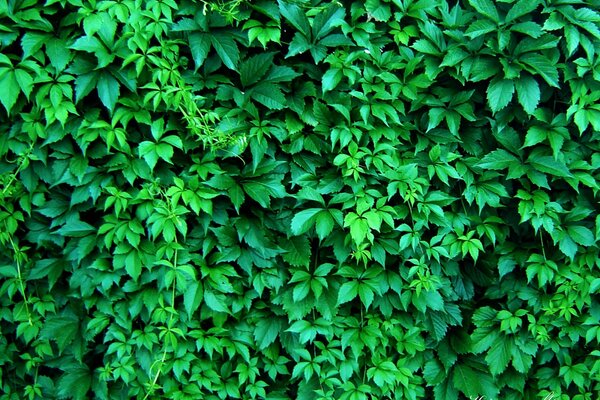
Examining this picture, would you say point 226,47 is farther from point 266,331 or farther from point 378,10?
point 266,331

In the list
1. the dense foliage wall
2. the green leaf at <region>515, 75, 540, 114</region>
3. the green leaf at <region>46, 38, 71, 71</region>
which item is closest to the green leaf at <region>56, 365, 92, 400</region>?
the dense foliage wall

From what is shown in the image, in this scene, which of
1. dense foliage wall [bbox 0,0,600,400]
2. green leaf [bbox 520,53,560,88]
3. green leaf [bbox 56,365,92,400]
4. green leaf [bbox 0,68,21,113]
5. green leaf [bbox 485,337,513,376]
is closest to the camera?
green leaf [bbox 0,68,21,113]

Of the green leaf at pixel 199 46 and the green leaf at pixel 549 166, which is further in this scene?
the green leaf at pixel 549 166

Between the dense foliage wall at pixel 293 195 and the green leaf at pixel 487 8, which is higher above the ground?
the green leaf at pixel 487 8

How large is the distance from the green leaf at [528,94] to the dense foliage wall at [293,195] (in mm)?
12

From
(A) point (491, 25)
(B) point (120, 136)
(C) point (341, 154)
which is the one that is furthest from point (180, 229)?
(A) point (491, 25)

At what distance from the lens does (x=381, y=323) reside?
2.97 m

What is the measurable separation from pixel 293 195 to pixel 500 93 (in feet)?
3.59

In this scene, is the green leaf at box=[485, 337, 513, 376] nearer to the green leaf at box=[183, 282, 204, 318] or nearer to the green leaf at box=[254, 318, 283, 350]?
the green leaf at box=[254, 318, 283, 350]

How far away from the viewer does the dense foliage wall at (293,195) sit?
2654mm

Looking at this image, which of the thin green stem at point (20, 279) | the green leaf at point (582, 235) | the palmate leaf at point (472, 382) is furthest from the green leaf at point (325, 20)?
the palmate leaf at point (472, 382)

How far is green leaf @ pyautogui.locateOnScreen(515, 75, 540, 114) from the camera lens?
9.16ft

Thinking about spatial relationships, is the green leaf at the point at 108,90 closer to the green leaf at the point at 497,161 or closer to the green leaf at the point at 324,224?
the green leaf at the point at 324,224

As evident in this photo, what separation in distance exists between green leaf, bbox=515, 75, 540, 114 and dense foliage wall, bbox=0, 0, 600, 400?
0.04ft
